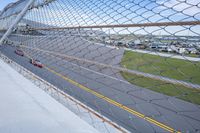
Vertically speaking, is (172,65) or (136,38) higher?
(136,38)

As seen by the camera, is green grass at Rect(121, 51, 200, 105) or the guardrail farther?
green grass at Rect(121, 51, 200, 105)

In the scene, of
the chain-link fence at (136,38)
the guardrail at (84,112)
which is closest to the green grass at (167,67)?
the chain-link fence at (136,38)

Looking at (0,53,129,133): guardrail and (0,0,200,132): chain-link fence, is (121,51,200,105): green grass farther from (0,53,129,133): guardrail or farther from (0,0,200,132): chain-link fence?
(0,53,129,133): guardrail

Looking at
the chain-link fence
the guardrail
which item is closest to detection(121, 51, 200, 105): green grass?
the chain-link fence

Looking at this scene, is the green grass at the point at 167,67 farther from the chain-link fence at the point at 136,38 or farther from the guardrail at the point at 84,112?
the guardrail at the point at 84,112

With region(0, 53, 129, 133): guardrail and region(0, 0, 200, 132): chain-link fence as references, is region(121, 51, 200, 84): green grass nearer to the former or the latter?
region(0, 0, 200, 132): chain-link fence

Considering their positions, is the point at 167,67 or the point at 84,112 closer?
the point at 84,112

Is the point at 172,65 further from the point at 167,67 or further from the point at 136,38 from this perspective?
the point at 136,38

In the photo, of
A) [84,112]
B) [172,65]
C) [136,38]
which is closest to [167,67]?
[172,65]

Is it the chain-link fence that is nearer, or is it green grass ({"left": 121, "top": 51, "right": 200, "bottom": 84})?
the chain-link fence

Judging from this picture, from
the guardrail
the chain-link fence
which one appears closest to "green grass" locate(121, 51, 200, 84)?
the chain-link fence

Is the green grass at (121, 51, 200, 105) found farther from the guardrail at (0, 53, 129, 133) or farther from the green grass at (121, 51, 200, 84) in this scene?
the guardrail at (0, 53, 129, 133)
